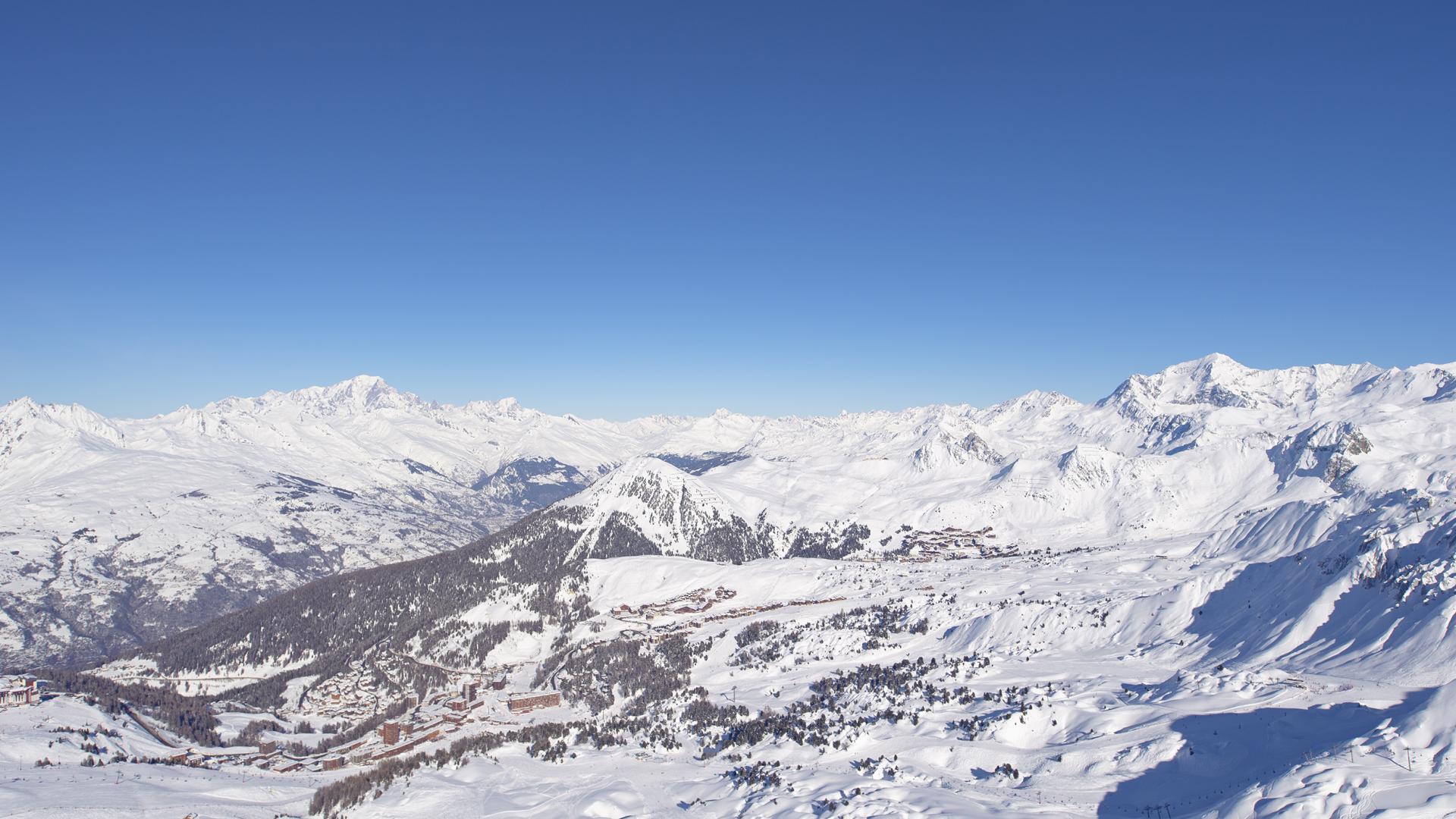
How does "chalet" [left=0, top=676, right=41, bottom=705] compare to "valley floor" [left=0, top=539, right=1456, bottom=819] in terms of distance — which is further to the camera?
"chalet" [left=0, top=676, right=41, bottom=705]

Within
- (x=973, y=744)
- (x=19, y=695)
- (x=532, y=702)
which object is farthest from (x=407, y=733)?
(x=973, y=744)

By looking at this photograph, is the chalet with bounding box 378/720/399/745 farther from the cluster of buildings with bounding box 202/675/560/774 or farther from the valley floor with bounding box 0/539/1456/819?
the valley floor with bounding box 0/539/1456/819

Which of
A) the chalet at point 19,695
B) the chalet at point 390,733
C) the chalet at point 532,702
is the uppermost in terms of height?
the chalet at point 19,695

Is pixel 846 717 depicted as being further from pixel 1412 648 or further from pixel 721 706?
pixel 1412 648

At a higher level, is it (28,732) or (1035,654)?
(28,732)

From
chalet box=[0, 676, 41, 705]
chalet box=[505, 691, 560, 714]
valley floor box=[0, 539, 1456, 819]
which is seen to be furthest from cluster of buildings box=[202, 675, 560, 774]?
chalet box=[0, 676, 41, 705]

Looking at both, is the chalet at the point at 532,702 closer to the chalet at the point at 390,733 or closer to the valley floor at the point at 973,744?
the valley floor at the point at 973,744

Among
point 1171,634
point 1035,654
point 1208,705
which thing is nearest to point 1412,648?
point 1208,705

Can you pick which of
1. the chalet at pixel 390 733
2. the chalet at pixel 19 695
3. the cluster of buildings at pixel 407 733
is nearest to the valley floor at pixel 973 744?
the cluster of buildings at pixel 407 733
